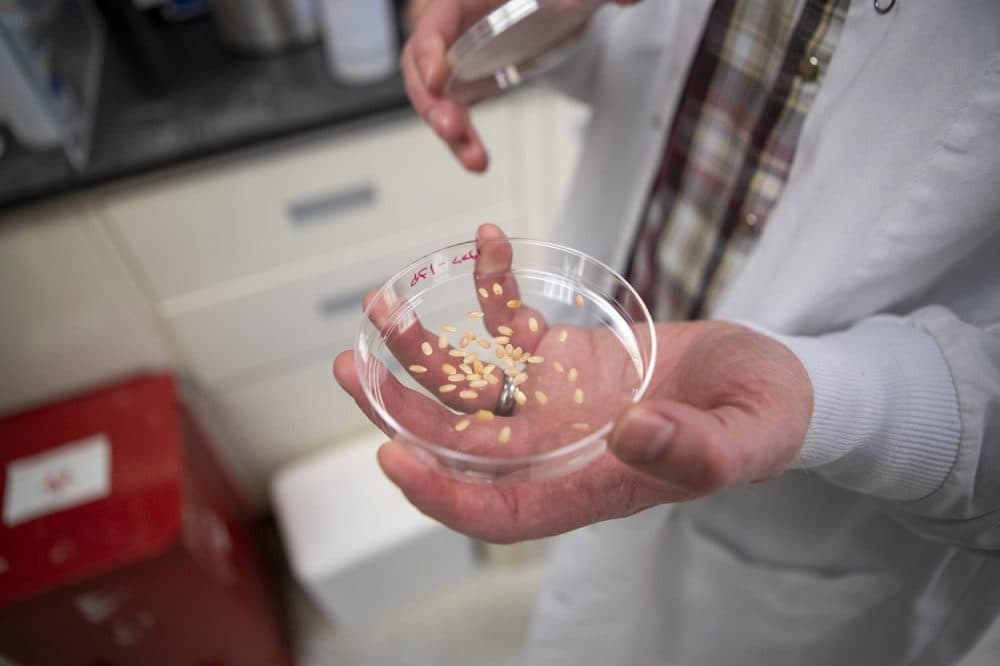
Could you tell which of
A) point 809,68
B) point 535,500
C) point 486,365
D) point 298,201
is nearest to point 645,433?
point 535,500

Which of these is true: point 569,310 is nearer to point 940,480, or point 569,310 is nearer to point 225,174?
point 940,480

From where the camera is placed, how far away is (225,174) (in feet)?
3.23

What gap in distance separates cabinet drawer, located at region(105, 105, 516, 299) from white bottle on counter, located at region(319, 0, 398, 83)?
102mm

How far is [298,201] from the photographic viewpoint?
106cm

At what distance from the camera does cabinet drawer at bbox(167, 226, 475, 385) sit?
112cm

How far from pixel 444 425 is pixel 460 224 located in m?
0.80

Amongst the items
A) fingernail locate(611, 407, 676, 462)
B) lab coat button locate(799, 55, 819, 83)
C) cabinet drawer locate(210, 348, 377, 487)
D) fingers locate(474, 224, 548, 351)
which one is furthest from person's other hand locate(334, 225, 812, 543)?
cabinet drawer locate(210, 348, 377, 487)

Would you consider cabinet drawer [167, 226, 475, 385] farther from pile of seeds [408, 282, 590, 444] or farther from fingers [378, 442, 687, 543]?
fingers [378, 442, 687, 543]

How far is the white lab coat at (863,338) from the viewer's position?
0.44 m

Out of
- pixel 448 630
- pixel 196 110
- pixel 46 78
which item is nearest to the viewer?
pixel 46 78

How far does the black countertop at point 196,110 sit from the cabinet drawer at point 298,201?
0.04 m

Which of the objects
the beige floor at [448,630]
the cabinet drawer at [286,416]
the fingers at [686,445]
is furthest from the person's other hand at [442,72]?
the beige floor at [448,630]

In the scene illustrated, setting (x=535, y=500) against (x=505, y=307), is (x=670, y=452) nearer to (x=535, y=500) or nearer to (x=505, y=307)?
(x=535, y=500)

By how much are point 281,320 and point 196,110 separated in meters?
0.39
